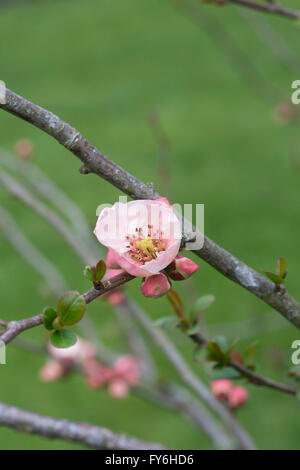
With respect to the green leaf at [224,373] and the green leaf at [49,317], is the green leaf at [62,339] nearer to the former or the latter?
the green leaf at [49,317]

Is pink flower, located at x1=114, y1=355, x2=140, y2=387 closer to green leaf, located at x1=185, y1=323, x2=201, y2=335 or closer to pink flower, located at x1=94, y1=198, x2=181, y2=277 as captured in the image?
green leaf, located at x1=185, y1=323, x2=201, y2=335

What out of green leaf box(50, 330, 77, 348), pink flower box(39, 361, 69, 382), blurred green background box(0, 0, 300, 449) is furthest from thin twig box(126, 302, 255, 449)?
green leaf box(50, 330, 77, 348)

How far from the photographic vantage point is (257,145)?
4605 millimetres

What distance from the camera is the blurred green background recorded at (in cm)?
250

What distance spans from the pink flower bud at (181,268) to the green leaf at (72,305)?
10 cm

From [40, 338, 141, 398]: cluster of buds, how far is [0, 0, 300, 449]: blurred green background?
250mm

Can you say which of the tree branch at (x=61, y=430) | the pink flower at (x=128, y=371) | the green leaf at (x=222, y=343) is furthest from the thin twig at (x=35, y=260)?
the green leaf at (x=222, y=343)

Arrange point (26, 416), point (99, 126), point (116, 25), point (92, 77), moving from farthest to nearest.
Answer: point (116, 25), point (92, 77), point (99, 126), point (26, 416)

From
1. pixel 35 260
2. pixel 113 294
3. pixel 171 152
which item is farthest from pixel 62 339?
pixel 171 152

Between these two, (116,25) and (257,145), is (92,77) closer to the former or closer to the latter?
(116,25)

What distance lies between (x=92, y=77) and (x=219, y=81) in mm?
1595

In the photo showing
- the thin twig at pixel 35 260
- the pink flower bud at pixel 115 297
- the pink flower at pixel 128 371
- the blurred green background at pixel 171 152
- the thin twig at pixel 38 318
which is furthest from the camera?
the blurred green background at pixel 171 152

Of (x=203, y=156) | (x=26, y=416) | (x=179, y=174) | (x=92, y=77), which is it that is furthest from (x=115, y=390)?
(x=92, y=77)

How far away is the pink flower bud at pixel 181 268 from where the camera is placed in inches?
23.9
